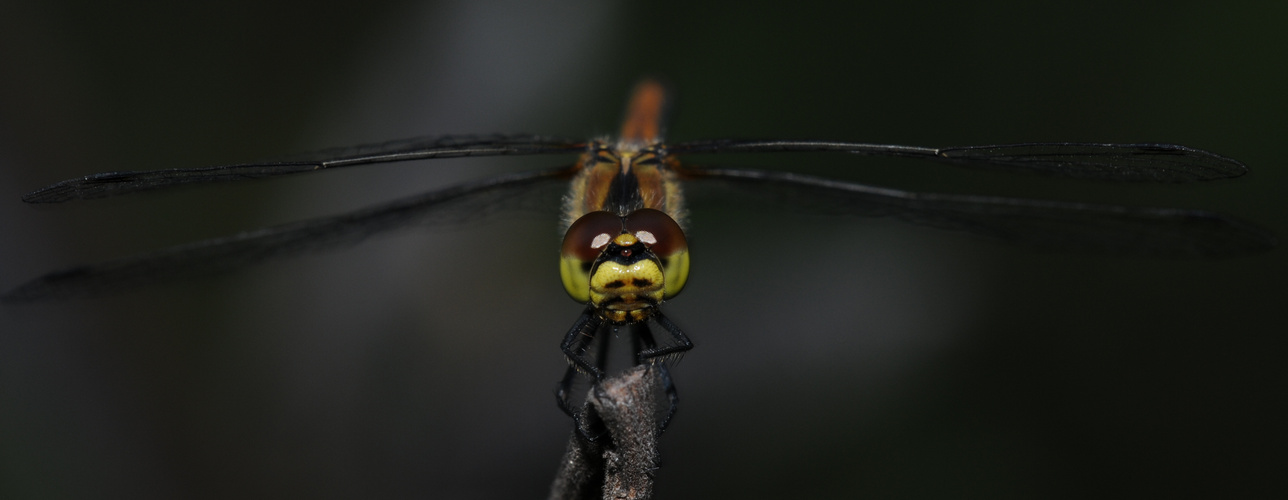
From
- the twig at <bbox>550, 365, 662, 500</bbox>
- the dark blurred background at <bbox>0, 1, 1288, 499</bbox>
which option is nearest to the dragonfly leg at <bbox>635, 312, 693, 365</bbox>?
the twig at <bbox>550, 365, 662, 500</bbox>

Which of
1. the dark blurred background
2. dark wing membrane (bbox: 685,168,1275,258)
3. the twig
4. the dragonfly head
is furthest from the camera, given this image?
the dark blurred background

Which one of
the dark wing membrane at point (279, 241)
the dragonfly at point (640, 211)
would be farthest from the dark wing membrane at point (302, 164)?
the dark wing membrane at point (279, 241)

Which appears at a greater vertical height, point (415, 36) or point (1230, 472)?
point (415, 36)

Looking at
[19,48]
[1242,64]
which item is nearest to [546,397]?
[19,48]

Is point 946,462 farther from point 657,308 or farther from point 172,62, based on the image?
point 172,62

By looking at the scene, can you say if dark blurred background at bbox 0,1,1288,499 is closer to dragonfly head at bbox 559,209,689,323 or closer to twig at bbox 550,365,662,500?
dragonfly head at bbox 559,209,689,323

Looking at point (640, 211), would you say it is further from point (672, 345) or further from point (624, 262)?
point (672, 345)

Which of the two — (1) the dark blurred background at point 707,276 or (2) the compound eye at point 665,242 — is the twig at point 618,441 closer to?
(2) the compound eye at point 665,242
